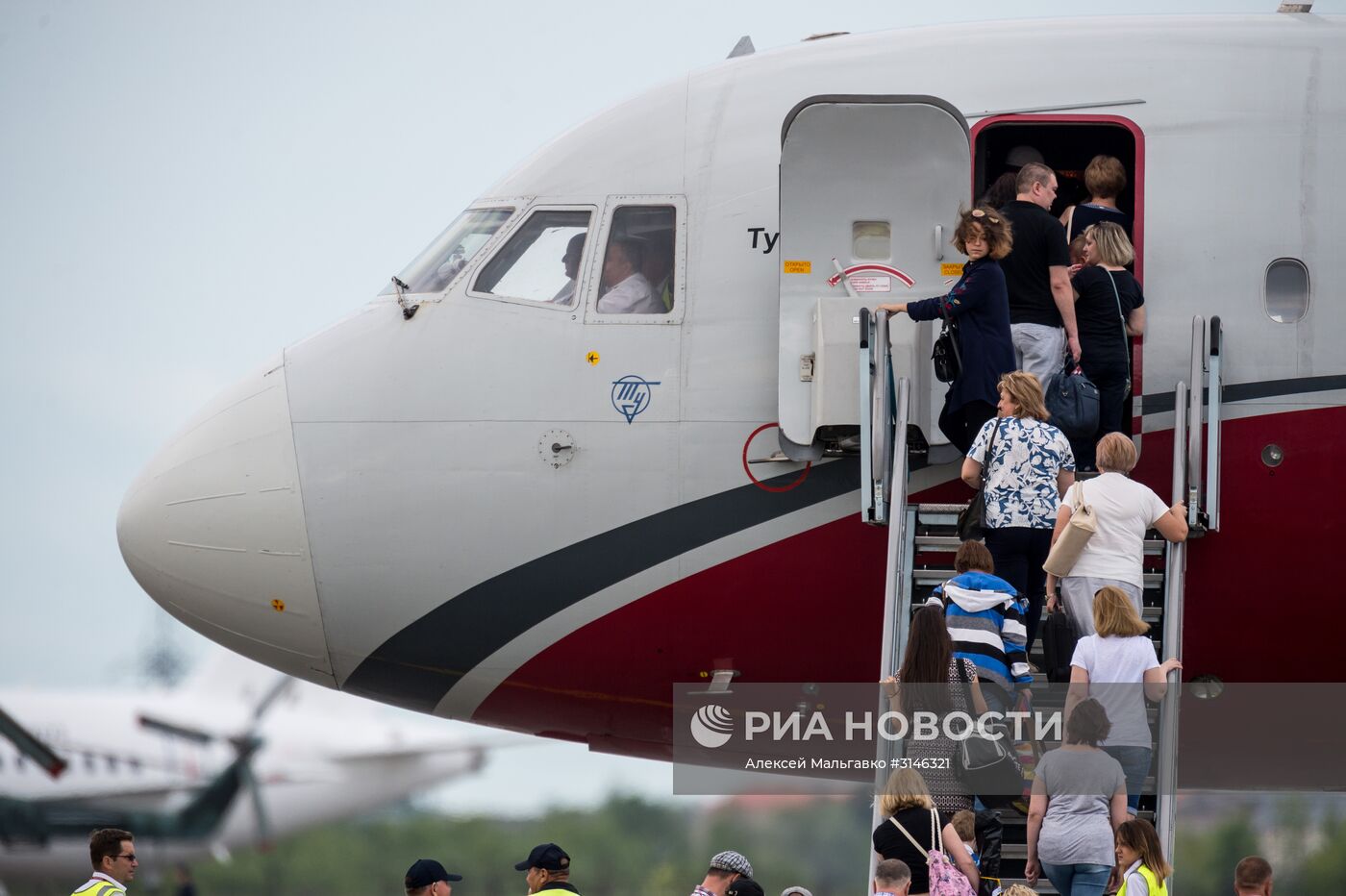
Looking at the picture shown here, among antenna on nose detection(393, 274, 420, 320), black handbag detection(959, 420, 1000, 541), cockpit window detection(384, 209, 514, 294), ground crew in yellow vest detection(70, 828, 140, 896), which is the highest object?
cockpit window detection(384, 209, 514, 294)

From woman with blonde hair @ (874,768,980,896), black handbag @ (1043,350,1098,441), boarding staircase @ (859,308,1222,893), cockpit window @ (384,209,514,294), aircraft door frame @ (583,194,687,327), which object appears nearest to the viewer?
woman with blonde hair @ (874,768,980,896)

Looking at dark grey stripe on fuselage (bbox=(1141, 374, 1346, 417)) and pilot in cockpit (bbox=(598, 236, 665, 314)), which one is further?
pilot in cockpit (bbox=(598, 236, 665, 314))

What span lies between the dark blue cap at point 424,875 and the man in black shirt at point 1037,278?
14.6ft

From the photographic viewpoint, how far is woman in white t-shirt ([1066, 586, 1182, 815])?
7926mm

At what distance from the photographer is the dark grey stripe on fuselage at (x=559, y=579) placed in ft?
33.0

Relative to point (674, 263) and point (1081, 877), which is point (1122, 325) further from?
point (1081, 877)

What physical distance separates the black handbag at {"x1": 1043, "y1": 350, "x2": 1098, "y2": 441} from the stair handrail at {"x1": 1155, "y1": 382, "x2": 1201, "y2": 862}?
49cm

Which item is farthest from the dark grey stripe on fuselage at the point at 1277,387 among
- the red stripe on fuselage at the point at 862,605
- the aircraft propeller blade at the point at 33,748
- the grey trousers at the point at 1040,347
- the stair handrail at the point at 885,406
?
the aircraft propeller blade at the point at 33,748

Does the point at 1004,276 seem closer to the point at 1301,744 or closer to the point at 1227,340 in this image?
the point at 1227,340

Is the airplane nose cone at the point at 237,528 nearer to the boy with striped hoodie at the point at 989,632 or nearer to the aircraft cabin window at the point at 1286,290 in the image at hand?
the boy with striped hoodie at the point at 989,632

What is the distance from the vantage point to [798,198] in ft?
33.0

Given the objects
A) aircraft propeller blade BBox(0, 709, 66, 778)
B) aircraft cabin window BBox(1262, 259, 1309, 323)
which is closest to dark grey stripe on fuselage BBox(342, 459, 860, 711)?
aircraft cabin window BBox(1262, 259, 1309, 323)

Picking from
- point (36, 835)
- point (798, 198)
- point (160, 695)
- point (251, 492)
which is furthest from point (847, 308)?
point (160, 695)

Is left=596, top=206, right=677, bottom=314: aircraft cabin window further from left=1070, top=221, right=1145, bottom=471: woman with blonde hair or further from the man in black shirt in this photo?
left=1070, top=221, right=1145, bottom=471: woman with blonde hair
